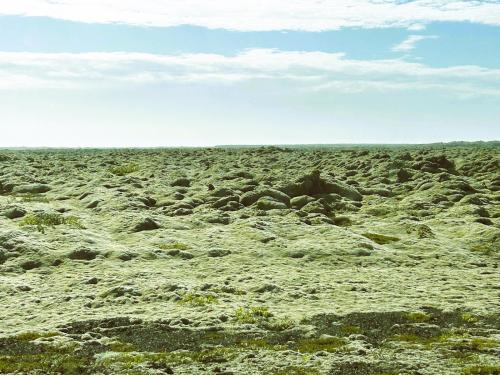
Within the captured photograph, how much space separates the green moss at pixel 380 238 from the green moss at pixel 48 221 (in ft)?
47.1

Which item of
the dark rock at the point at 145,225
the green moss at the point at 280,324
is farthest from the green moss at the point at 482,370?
the dark rock at the point at 145,225

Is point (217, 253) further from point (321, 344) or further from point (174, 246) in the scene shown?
point (321, 344)

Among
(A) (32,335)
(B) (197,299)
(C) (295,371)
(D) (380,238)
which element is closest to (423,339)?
(C) (295,371)

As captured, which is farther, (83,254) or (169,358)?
(83,254)

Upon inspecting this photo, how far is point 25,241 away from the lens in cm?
2538

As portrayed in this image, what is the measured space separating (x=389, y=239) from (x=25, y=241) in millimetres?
→ 16716

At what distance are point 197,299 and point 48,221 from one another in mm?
13786

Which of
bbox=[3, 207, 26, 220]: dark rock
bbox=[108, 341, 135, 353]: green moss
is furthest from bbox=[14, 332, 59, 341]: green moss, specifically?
bbox=[3, 207, 26, 220]: dark rock

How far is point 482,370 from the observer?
1298 cm

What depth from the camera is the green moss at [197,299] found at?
733 inches

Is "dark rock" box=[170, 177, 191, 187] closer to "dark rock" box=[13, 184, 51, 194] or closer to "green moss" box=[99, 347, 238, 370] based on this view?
"dark rock" box=[13, 184, 51, 194]

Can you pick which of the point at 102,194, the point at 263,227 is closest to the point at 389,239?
the point at 263,227

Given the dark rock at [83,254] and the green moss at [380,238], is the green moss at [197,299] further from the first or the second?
the green moss at [380,238]

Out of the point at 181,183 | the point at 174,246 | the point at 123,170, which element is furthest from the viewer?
the point at 123,170
